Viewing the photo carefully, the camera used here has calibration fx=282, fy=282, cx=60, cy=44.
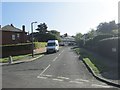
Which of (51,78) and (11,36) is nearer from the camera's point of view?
(51,78)

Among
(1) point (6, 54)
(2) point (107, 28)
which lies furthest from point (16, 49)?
(2) point (107, 28)

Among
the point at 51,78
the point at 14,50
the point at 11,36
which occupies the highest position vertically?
the point at 11,36

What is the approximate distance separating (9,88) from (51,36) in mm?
97040

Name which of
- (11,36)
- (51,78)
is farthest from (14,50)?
(51,78)

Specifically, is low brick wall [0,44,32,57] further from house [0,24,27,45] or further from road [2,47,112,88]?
road [2,47,112,88]

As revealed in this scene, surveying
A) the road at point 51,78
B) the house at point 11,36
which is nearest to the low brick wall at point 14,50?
the house at point 11,36

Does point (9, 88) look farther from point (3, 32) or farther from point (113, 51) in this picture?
point (3, 32)

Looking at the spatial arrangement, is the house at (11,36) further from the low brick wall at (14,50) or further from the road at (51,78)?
the road at (51,78)

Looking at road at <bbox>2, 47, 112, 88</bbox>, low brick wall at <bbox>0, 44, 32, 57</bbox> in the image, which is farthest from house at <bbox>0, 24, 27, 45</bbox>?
road at <bbox>2, 47, 112, 88</bbox>

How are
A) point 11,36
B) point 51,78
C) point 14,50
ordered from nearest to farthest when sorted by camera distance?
point 51,78 → point 14,50 → point 11,36

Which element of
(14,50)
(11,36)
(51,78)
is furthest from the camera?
(11,36)

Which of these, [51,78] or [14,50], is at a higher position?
[14,50]

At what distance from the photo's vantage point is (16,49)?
4522 cm

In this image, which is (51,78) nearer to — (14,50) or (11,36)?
(14,50)
